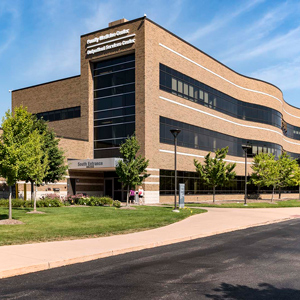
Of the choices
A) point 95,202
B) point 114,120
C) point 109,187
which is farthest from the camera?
point 109,187

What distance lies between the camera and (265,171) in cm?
5031

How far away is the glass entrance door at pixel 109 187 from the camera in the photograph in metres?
42.0

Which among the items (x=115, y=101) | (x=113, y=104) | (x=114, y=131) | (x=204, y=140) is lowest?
(x=204, y=140)

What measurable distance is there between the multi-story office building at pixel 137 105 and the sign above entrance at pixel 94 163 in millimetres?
90

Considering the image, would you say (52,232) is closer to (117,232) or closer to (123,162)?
(117,232)

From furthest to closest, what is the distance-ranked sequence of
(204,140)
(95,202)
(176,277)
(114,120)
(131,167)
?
1. (204,140)
2. (114,120)
3. (95,202)
4. (131,167)
5. (176,277)

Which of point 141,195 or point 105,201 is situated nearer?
point 105,201

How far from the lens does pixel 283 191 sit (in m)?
65.1

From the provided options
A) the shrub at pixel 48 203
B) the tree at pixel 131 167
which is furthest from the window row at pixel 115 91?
the shrub at pixel 48 203

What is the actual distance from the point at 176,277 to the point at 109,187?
34390mm

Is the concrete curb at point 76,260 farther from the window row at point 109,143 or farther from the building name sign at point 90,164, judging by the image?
the window row at point 109,143

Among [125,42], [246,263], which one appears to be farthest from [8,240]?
[125,42]

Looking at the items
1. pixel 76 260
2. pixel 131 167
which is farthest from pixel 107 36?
pixel 76 260

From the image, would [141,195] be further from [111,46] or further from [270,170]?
[270,170]
